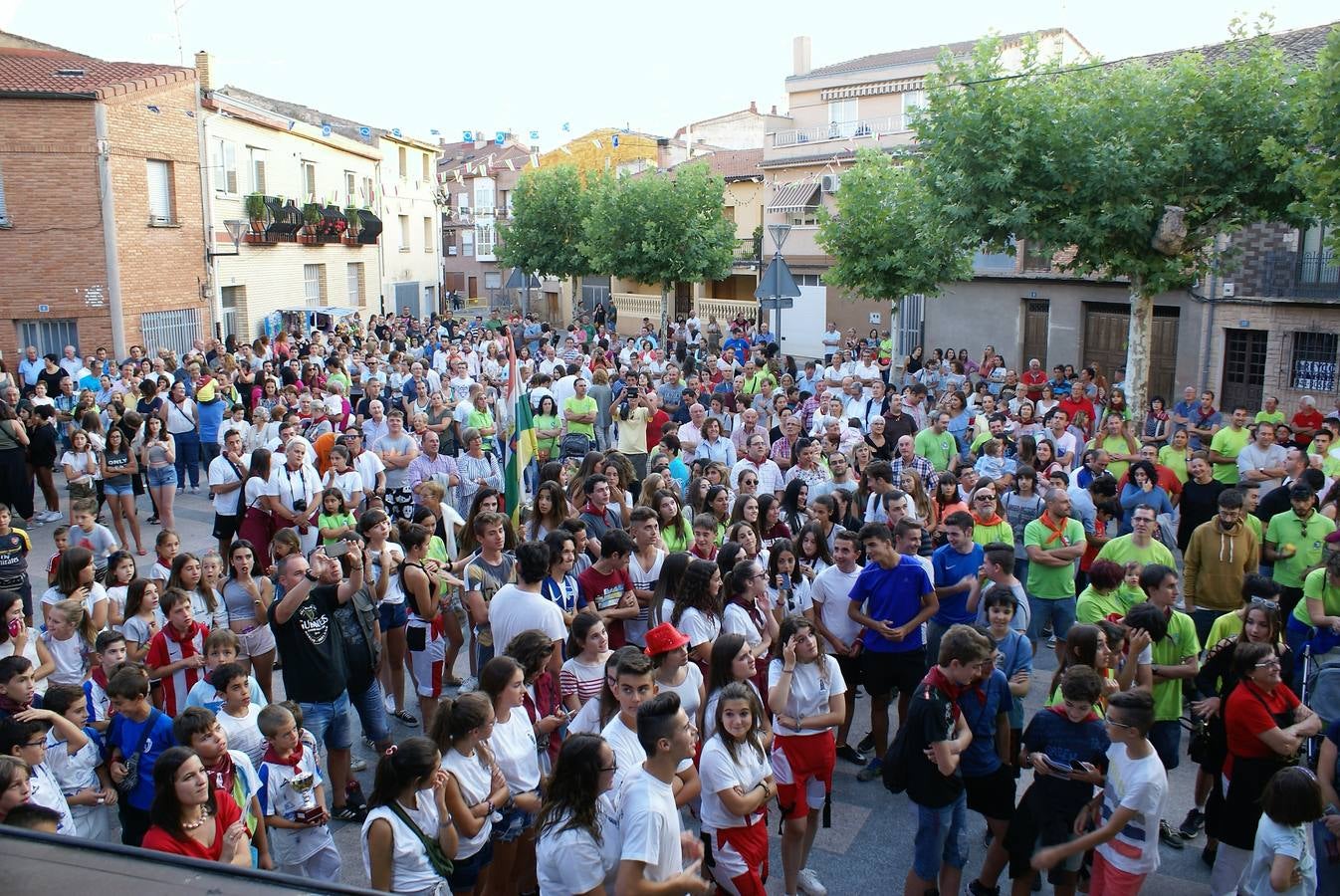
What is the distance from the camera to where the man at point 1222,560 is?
703cm

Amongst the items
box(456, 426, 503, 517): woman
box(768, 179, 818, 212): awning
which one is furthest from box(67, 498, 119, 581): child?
box(768, 179, 818, 212): awning

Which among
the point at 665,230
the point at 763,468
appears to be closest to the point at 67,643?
the point at 763,468

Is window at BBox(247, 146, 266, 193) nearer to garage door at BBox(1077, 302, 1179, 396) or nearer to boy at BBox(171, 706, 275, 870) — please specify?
garage door at BBox(1077, 302, 1179, 396)

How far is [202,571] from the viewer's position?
6.41 metres

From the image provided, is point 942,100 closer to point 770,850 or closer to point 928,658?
point 928,658

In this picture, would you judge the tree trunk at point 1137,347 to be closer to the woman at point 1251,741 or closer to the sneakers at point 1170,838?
the sneakers at point 1170,838

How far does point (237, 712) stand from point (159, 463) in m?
7.04

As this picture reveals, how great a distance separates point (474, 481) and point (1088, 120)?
10.1 m

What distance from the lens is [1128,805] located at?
439cm

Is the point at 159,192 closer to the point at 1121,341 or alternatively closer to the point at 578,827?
the point at 1121,341

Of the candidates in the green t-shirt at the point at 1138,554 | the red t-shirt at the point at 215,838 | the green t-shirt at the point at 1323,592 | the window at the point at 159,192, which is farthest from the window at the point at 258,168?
the green t-shirt at the point at 1323,592

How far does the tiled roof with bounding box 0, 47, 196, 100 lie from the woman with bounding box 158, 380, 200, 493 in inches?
393

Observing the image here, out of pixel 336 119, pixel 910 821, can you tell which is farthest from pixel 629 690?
pixel 336 119

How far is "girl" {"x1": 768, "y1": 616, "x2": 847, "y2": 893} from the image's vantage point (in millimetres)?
5199
